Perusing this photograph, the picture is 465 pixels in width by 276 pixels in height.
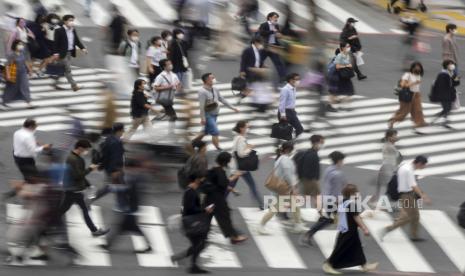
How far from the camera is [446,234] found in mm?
17922

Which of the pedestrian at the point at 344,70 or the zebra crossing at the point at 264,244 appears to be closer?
the zebra crossing at the point at 264,244

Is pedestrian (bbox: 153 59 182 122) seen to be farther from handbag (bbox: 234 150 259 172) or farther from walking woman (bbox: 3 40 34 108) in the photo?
handbag (bbox: 234 150 259 172)

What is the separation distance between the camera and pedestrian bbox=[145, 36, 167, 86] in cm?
2347

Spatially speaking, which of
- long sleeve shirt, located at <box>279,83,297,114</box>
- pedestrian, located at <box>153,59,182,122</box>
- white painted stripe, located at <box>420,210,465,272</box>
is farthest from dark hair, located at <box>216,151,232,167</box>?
pedestrian, located at <box>153,59,182,122</box>

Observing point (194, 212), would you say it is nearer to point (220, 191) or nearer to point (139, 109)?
point (220, 191)

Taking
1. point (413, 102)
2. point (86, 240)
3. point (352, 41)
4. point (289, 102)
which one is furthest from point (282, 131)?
point (352, 41)

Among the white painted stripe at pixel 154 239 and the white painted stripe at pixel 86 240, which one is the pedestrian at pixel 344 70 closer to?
the white painted stripe at pixel 154 239

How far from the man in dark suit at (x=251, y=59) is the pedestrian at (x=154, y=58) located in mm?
1528

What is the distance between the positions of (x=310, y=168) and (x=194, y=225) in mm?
2910

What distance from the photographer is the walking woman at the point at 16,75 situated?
22453mm

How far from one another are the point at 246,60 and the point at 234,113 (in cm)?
124

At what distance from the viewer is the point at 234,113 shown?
79.3ft

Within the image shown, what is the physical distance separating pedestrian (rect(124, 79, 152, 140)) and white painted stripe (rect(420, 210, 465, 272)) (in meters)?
5.07

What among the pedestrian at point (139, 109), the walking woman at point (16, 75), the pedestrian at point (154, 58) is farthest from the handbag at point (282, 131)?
the walking woman at point (16, 75)
